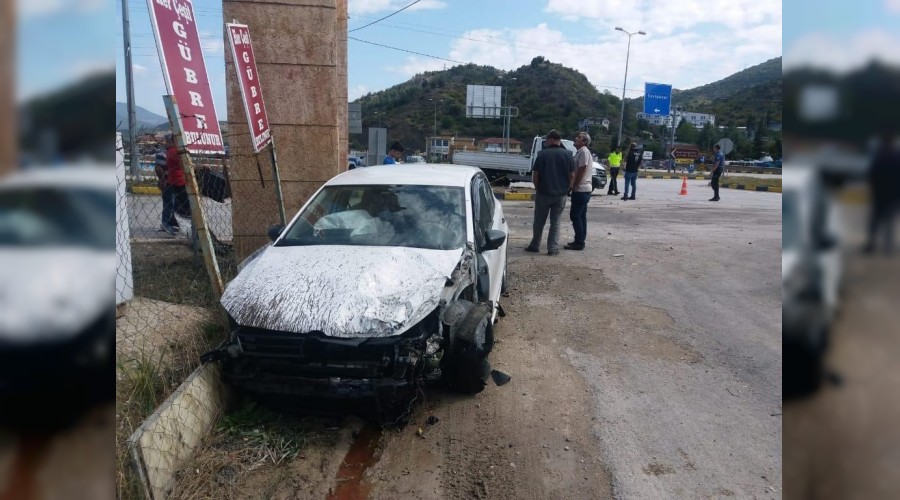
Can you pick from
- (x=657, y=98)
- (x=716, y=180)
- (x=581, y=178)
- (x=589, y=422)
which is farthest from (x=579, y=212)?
(x=657, y=98)

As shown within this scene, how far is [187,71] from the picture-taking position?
4.71m

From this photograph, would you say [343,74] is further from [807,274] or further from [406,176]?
[807,274]

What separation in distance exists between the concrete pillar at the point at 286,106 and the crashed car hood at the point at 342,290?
302 cm

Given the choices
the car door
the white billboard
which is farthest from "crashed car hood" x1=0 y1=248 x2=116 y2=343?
the white billboard

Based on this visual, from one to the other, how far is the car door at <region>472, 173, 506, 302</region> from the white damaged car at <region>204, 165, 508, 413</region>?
30 mm

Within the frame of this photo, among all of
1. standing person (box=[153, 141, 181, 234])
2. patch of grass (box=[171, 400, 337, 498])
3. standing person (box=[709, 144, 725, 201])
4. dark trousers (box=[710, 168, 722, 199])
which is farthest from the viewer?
dark trousers (box=[710, 168, 722, 199])

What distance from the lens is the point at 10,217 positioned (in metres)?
0.72

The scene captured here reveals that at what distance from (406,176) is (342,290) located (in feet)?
6.76

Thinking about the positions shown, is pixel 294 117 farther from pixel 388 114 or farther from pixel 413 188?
pixel 388 114

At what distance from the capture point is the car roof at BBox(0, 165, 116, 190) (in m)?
0.71

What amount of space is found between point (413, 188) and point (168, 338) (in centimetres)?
234

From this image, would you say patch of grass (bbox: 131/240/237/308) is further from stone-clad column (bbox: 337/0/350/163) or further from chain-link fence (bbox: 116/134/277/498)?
stone-clad column (bbox: 337/0/350/163)

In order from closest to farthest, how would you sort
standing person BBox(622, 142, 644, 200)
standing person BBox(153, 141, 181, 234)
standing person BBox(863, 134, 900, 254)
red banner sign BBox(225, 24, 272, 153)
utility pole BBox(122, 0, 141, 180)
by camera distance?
1. standing person BBox(863, 134, 900, 254)
2. utility pole BBox(122, 0, 141, 180)
3. red banner sign BBox(225, 24, 272, 153)
4. standing person BBox(153, 141, 181, 234)
5. standing person BBox(622, 142, 644, 200)

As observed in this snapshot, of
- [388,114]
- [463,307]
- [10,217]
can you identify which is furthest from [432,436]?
[388,114]
